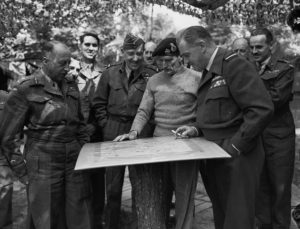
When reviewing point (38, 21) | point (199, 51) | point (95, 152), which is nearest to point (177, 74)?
point (199, 51)

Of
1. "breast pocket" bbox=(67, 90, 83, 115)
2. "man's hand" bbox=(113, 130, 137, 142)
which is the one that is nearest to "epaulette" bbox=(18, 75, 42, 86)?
"breast pocket" bbox=(67, 90, 83, 115)

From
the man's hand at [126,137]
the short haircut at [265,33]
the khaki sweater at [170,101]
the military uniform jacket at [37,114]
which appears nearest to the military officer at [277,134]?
the short haircut at [265,33]

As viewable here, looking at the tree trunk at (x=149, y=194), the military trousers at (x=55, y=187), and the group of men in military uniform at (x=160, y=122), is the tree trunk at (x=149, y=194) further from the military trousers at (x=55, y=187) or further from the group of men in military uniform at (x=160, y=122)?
the military trousers at (x=55, y=187)

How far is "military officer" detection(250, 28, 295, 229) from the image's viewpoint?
383 centimetres

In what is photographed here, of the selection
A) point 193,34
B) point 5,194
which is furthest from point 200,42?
point 5,194

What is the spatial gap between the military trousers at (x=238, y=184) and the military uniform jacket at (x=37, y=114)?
1.29 meters

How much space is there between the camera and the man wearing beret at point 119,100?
13.2 feet

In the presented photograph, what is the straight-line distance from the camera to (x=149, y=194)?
3.32 m

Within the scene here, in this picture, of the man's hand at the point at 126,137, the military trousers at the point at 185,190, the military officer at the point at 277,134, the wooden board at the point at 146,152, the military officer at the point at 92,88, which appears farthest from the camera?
the military officer at the point at 92,88

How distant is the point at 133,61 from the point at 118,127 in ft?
2.21

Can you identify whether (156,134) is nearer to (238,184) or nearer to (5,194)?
(238,184)

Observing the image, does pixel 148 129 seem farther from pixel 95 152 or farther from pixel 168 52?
pixel 95 152

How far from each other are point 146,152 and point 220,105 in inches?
26.4

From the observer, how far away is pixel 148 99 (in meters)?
3.68
